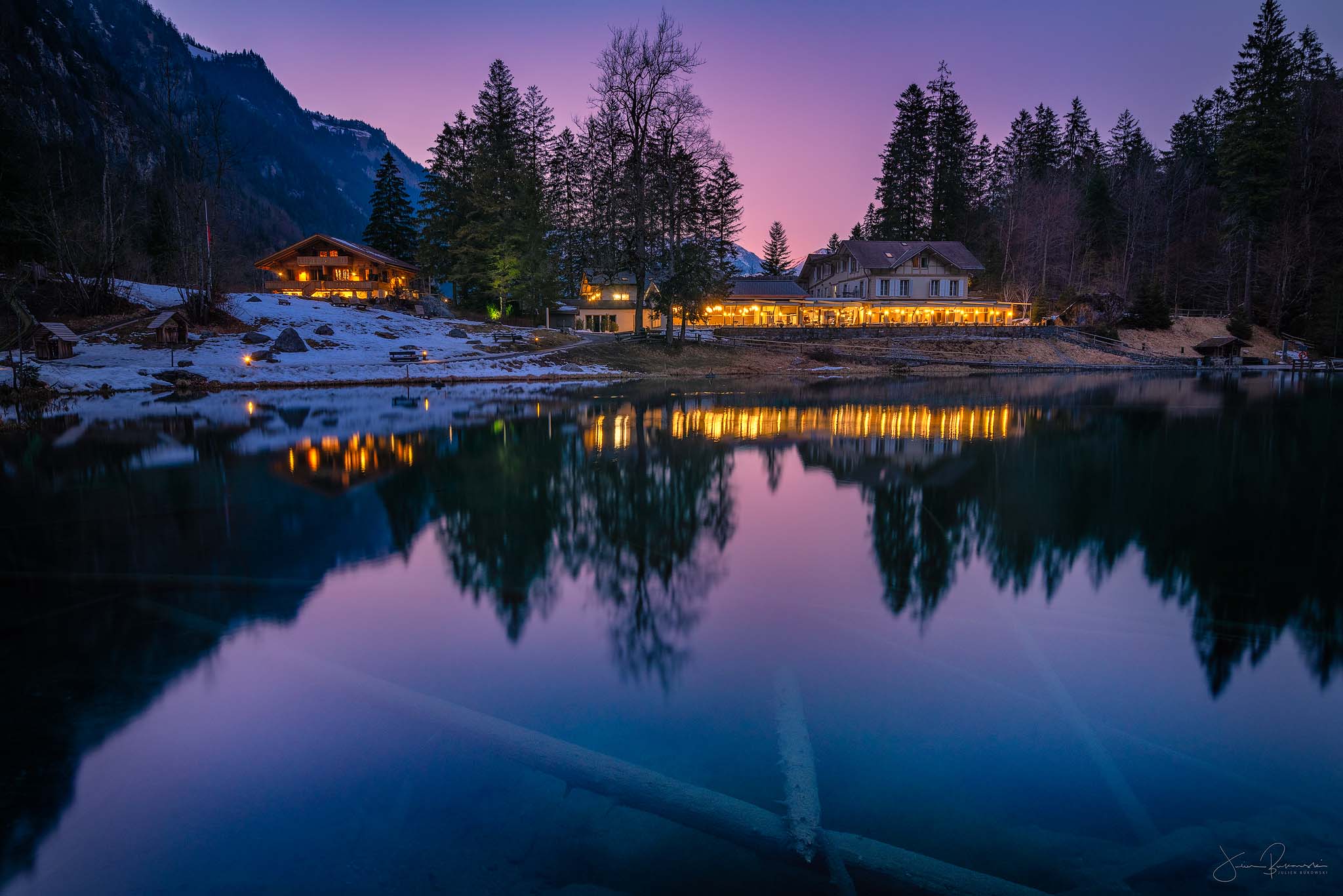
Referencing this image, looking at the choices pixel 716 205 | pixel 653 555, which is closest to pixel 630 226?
pixel 716 205

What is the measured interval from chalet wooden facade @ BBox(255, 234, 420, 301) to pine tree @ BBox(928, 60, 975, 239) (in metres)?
70.9

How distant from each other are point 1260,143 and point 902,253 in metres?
36.4

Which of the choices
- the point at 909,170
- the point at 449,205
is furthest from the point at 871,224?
the point at 449,205

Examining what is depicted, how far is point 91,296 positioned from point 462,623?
51857 mm

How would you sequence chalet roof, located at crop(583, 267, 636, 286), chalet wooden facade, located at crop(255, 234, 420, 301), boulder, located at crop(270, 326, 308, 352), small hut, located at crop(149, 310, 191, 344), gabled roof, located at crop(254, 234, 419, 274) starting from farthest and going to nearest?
chalet roof, located at crop(583, 267, 636, 286) → chalet wooden facade, located at crop(255, 234, 420, 301) → gabled roof, located at crop(254, 234, 419, 274) → boulder, located at crop(270, 326, 308, 352) → small hut, located at crop(149, 310, 191, 344)

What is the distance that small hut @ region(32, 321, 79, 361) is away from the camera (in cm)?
3769

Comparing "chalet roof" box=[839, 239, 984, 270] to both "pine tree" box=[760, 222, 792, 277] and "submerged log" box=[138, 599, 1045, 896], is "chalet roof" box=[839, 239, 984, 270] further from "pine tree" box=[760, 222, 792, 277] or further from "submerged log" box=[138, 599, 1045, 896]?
"submerged log" box=[138, 599, 1045, 896]

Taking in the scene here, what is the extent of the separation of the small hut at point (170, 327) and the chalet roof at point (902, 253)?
2652 inches

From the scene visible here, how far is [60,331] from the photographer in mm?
38219

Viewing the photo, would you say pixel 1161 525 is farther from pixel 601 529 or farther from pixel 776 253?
pixel 776 253

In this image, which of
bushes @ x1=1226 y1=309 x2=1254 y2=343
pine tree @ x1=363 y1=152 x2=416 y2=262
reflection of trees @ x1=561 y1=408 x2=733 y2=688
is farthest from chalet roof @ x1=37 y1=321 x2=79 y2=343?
bushes @ x1=1226 y1=309 x2=1254 y2=343

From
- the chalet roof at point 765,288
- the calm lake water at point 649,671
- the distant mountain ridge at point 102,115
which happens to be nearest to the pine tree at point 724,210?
the chalet roof at point 765,288

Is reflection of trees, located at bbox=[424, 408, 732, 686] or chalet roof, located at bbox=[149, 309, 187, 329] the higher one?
chalet roof, located at bbox=[149, 309, 187, 329]

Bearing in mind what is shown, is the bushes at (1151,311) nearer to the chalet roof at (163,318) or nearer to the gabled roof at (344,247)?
the gabled roof at (344,247)
